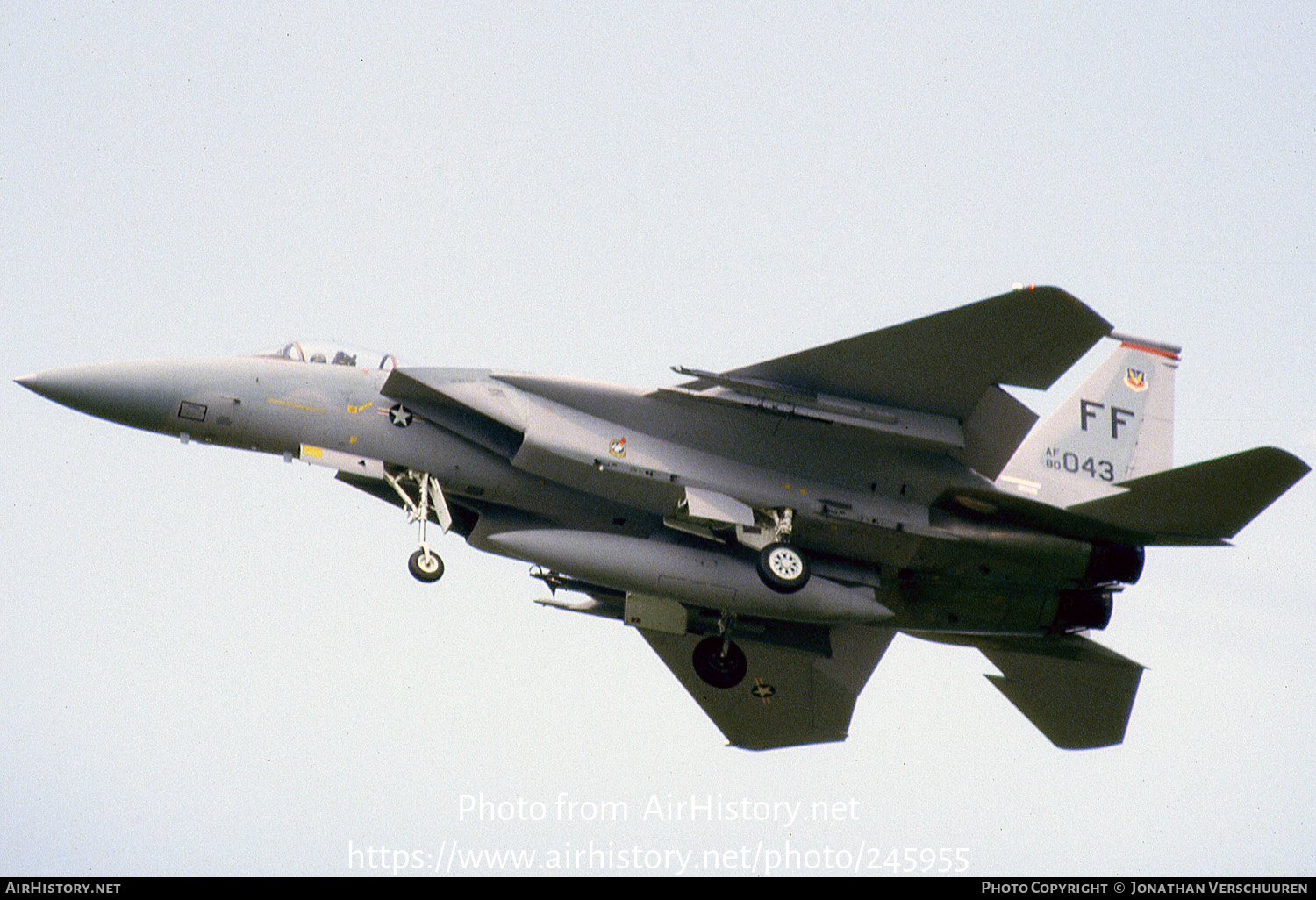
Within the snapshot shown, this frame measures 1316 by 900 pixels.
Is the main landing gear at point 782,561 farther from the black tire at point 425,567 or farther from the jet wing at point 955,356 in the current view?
the black tire at point 425,567

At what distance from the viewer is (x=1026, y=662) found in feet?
52.3

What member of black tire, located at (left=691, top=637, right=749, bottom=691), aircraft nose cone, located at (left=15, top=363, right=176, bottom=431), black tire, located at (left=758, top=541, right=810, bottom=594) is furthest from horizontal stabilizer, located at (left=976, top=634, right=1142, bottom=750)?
aircraft nose cone, located at (left=15, top=363, right=176, bottom=431)

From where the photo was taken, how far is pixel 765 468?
1359cm

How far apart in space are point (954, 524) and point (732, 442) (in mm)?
2521

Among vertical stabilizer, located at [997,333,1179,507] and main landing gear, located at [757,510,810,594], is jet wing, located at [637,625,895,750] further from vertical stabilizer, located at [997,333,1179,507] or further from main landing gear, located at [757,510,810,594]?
main landing gear, located at [757,510,810,594]

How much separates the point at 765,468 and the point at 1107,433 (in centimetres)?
465

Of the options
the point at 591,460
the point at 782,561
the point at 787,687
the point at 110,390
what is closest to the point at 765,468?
the point at 782,561

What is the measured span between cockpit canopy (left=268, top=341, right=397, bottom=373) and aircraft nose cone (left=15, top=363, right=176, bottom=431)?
3.69 feet

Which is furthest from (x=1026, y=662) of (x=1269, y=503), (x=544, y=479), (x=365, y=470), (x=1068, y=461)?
(x=365, y=470)

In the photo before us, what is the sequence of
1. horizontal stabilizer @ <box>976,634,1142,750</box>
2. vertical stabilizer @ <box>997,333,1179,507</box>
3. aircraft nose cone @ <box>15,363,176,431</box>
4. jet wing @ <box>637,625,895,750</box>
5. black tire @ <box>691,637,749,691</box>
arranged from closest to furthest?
aircraft nose cone @ <box>15,363,176,431</box>
vertical stabilizer @ <box>997,333,1179,507</box>
horizontal stabilizer @ <box>976,634,1142,750</box>
black tire @ <box>691,637,749,691</box>
jet wing @ <box>637,625,895,750</box>

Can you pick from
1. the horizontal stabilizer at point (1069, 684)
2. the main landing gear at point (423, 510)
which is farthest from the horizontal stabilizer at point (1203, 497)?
the main landing gear at point (423, 510)

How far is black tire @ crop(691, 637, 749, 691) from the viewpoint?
629 inches

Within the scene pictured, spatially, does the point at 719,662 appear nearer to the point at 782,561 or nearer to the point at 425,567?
the point at 782,561
